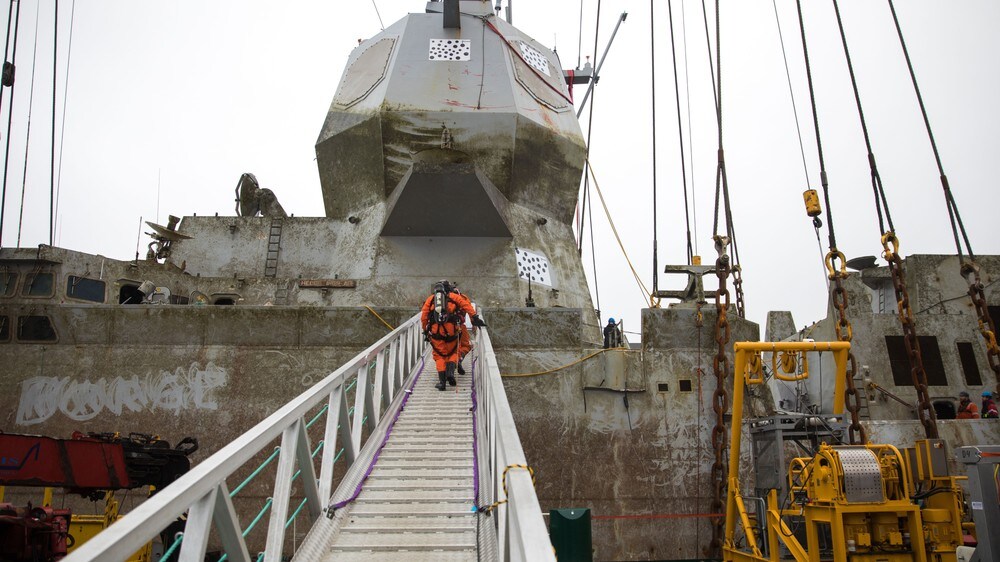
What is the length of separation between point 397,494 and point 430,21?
44.9ft

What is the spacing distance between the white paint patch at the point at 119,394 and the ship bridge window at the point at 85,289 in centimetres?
194

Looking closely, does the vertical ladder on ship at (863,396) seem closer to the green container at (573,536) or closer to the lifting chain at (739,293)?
the lifting chain at (739,293)

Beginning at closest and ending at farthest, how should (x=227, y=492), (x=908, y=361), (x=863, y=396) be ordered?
(x=227, y=492), (x=863, y=396), (x=908, y=361)

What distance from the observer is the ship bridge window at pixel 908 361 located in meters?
14.4

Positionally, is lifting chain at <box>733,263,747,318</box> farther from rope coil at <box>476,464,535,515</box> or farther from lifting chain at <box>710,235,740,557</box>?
rope coil at <box>476,464,535,515</box>

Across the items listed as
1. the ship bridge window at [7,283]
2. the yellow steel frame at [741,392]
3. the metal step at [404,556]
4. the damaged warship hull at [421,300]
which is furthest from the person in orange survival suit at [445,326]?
the ship bridge window at [7,283]

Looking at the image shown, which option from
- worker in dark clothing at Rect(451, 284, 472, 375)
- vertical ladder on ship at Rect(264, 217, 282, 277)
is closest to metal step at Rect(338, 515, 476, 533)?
worker in dark clothing at Rect(451, 284, 472, 375)

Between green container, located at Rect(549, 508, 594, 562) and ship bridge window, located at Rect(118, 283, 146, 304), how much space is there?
906cm

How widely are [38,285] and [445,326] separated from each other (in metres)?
7.53

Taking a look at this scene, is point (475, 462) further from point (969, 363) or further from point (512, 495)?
point (969, 363)

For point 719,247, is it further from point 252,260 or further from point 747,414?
point 252,260

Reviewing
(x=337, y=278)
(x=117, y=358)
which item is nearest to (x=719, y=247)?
(x=337, y=278)

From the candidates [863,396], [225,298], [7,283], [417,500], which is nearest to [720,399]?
[863,396]

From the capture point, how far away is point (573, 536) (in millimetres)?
7297
